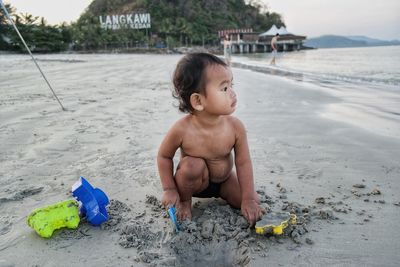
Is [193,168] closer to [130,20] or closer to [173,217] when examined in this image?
[173,217]

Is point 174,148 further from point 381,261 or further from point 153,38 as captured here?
point 153,38

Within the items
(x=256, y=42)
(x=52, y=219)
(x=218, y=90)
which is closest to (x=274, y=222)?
(x=218, y=90)

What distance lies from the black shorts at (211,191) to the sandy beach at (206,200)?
59 millimetres

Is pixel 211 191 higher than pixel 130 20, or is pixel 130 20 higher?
pixel 130 20

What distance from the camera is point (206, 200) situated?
221 centimetres

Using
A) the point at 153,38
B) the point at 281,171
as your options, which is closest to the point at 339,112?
the point at 281,171

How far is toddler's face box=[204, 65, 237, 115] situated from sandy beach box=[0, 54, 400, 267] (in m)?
0.59

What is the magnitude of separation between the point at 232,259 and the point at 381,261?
0.64 m

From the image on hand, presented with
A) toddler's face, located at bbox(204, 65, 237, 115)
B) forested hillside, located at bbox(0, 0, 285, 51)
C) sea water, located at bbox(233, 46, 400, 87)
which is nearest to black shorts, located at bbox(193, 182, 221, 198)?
toddler's face, located at bbox(204, 65, 237, 115)

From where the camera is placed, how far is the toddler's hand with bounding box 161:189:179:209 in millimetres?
1944

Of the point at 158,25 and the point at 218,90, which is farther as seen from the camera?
the point at 158,25

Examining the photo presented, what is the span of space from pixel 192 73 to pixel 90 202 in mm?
864

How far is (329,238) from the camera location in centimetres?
170

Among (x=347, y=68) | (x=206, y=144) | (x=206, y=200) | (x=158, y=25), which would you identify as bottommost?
(x=206, y=200)
